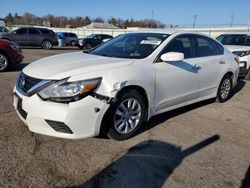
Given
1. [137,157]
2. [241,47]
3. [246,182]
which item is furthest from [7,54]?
[246,182]

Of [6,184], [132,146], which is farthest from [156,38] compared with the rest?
[6,184]

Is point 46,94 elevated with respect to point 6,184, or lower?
elevated

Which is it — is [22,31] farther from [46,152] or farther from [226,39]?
[46,152]

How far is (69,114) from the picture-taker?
3428 mm

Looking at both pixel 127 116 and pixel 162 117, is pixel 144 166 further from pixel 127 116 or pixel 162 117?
pixel 162 117

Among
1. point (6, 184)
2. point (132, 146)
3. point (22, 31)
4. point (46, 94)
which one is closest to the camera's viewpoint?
point (6, 184)

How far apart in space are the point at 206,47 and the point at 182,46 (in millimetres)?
857

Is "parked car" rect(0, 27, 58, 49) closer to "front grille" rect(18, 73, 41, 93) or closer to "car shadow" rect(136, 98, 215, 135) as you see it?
"car shadow" rect(136, 98, 215, 135)

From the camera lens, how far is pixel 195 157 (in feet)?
12.0

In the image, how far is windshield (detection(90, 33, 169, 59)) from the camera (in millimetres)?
4516

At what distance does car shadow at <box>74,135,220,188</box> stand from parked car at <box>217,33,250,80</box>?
230 inches

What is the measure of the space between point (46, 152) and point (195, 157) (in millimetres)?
1871

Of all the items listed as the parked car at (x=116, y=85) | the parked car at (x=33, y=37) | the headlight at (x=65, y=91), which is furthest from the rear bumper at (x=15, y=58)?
the parked car at (x=33, y=37)

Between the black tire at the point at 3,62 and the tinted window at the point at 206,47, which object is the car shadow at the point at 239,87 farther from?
the black tire at the point at 3,62
